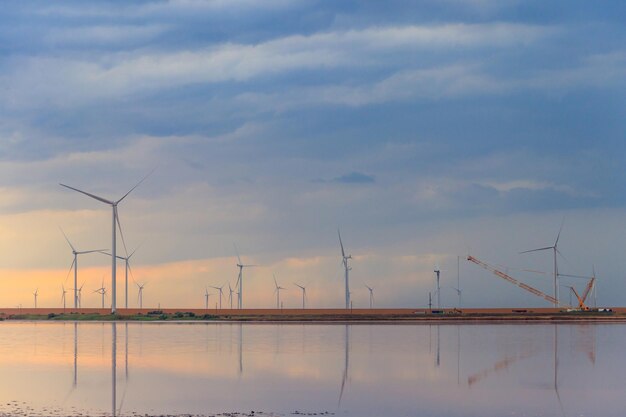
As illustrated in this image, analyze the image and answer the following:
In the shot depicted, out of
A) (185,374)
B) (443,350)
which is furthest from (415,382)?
(443,350)

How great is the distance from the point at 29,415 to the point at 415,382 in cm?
2642

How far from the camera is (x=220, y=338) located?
4722 inches

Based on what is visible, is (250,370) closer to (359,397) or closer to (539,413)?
(359,397)

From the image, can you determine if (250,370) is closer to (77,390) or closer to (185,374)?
(185,374)

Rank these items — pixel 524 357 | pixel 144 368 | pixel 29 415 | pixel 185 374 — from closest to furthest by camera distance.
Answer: pixel 29 415
pixel 185 374
pixel 144 368
pixel 524 357

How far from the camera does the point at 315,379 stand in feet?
208

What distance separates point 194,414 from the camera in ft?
148

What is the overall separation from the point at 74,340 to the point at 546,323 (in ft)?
347

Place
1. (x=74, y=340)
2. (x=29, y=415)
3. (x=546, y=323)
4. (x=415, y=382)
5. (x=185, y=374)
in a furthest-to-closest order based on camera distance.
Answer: (x=546, y=323) → (x=74, y=340) → (x=185, y=374) → (x=415, y=382) → (x=29, y=415)

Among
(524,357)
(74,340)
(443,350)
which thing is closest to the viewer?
(524,357)

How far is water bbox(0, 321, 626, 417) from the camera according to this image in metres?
48.8

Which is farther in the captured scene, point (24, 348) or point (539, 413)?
point (24, 348)

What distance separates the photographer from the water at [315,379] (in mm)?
48794

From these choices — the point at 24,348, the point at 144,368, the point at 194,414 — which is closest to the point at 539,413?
the point at 194,414
